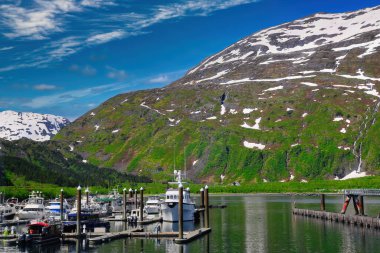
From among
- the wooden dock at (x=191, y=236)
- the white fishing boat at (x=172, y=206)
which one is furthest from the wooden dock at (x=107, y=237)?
the white fishing boat at (x=172, y=206)

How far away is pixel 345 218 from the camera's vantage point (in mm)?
100375

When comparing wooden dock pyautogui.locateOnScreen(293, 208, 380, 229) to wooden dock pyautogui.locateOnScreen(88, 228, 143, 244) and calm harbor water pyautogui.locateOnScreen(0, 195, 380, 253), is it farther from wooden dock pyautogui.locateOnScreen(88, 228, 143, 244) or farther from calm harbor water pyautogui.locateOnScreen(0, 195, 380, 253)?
wooden dock pyautogui.locateOnScreen(88, 228, 143, 244)

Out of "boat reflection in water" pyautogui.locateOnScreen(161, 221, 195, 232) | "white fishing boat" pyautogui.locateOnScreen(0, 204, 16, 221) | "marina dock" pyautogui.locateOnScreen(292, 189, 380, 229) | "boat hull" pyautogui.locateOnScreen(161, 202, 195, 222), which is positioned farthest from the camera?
"white fishing boat" pyautogui.locateOnScreen(0, 204, 16, 221)

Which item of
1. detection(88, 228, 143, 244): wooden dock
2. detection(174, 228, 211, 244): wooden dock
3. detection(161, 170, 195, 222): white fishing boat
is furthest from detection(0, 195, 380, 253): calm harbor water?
detection(161, 170, 195, 222): white fishing boat

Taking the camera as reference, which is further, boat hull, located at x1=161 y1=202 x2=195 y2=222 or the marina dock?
boat hull, located at x1=161 y1=202 x2=195 y2=222

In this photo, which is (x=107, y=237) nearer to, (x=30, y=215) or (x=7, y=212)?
(x=30, y=215)

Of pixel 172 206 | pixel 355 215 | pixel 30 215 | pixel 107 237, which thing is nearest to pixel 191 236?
pixel 107 237

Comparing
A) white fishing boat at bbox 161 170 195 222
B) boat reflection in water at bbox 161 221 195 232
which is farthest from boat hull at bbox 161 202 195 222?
boat reflection in water at bbox 161 221 195 232

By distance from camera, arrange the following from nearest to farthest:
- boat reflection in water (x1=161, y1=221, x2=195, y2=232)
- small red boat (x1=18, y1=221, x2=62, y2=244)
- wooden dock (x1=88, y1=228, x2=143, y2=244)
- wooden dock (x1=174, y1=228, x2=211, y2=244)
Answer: small red boat (x1=18, y1=221, x2=62, y2=244), wooden dock (x1=174, y1=228, x2=211, y2=244), wooden dock (x1=88, y1=228, x2=143, y2=244), boat reflection in water (x1=161, y1=221, x2=195, y2=232)

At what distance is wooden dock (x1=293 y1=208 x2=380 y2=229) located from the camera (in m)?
89.8

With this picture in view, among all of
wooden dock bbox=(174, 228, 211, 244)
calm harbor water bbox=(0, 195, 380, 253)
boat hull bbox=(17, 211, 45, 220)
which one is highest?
boat hull bbox=(17, 211, 45, 220)

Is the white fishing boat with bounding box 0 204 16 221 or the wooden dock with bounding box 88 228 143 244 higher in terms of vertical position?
the white fishing boat with bounding box 0 204 16 221

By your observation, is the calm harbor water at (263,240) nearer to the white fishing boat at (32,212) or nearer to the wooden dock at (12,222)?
the white fishing boat at (32,212)

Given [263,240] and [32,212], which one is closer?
[263,240]
